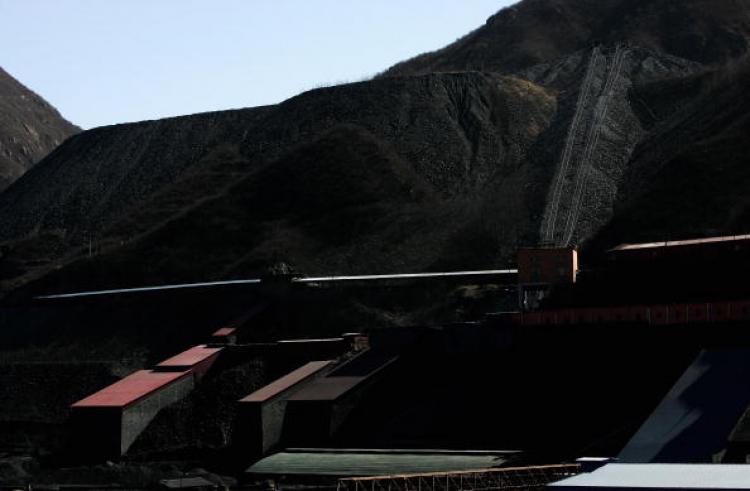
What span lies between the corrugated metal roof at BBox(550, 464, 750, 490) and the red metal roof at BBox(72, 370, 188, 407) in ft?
141

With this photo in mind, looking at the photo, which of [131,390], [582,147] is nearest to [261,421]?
[131,390]

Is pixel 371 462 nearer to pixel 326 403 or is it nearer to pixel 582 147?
pixel 326 403

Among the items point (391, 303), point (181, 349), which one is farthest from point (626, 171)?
point (181, 349)

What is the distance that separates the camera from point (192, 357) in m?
89.7

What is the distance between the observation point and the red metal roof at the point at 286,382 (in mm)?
76188

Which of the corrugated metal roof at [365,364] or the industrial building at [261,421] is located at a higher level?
the corrugated metal roof at [365,364]

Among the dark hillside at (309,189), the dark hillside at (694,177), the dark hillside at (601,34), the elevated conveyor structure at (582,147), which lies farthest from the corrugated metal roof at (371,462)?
the dark hillside at (601,34)

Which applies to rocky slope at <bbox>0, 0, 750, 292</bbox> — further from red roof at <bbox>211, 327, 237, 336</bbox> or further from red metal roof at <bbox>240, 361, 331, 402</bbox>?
red metal roof at <bbox>240, 361, 331, 402</bbox>

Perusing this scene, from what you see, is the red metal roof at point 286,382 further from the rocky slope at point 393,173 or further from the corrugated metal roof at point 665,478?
the corrugated metal roof at point 665,478

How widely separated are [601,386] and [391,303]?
3214cm

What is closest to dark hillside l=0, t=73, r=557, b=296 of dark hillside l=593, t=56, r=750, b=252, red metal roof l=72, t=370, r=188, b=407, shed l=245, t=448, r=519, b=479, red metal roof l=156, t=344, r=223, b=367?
dark hillside l=593, t=56, r=750, b=252

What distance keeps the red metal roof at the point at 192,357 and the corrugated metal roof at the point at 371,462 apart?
18415 millimetres

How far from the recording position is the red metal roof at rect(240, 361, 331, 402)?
76.2 meters

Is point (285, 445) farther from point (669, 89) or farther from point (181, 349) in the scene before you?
point (669, 89)
